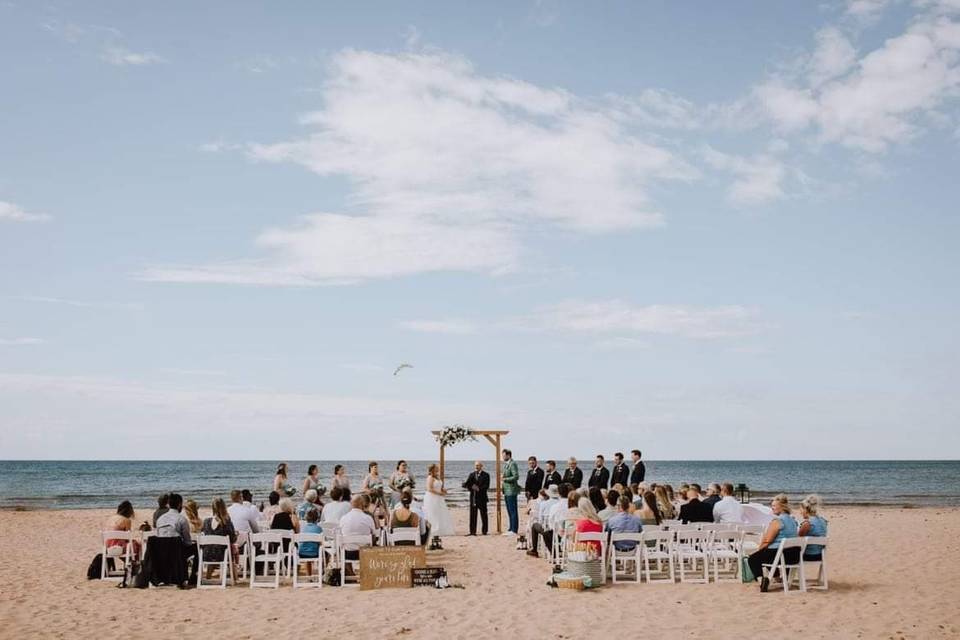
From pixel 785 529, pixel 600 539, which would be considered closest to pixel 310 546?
pixel 600 539

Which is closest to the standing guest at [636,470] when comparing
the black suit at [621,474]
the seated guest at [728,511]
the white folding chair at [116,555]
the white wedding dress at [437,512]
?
the black suit at [621,474]

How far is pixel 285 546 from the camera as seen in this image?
463 inches

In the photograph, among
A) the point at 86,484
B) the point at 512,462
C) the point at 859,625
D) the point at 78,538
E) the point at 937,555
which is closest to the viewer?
the point at 859,625

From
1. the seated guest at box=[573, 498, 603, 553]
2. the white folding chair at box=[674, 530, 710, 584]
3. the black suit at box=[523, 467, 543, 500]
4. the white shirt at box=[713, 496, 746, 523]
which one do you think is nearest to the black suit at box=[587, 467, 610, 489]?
the black suit at box=[523, 467, 543, 500]

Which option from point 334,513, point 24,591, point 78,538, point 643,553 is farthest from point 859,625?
point 78,538

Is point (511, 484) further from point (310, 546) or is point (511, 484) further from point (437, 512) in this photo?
point (310, 546)

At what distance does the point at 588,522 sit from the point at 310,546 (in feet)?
12.4

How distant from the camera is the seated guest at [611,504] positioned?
1166cm

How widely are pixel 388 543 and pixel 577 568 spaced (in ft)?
10.2

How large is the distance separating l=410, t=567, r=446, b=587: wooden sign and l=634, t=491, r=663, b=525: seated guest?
10.7ft

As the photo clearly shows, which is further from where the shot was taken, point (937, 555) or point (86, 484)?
point (86, 484)

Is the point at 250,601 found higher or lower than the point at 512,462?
lower

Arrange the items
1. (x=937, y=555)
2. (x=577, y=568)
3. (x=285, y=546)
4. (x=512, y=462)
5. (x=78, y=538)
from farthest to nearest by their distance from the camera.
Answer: (x=78, y=538), (x=512, y=462), (x=937, y=555), (x=285, y=546), (x=577, y=568)

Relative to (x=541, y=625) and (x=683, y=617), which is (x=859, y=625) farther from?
(x=541, y=625)
